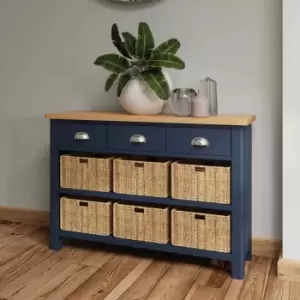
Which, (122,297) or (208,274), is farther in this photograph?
(208,274)

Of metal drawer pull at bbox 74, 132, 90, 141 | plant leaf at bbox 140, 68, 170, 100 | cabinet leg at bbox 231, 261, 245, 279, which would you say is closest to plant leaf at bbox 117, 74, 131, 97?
plant leaf at bbox 140, 68, 170, 100

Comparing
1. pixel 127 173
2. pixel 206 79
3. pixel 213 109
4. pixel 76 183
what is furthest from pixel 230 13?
pixel 76 183

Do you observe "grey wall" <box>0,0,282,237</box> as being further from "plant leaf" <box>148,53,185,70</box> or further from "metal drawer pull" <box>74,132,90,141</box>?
"metal drawer pull" <box>74,132,90,141</box>

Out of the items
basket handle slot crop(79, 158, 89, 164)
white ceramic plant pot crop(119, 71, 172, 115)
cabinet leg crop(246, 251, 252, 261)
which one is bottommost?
cabinet leg crop(246, 251, 252, 261)

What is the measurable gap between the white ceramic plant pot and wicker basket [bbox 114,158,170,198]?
283mm

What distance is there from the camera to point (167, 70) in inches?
114

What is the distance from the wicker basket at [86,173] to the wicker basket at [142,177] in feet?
0.19

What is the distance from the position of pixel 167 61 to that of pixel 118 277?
1148mm

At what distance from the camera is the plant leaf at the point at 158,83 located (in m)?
2.54

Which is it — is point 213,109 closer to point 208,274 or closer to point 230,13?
point 230,13

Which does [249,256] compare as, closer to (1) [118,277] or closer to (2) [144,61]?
(1) [118,277]

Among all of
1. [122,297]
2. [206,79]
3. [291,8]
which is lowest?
[122,297]

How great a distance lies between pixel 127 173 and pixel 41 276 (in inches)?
27.5

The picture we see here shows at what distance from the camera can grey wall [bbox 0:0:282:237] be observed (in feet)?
8.85
